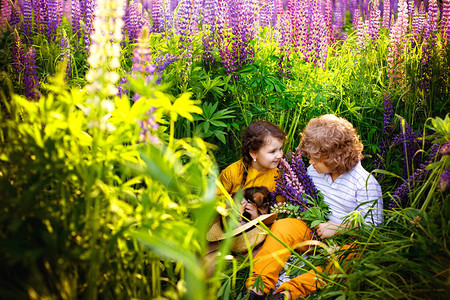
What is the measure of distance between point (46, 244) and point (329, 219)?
1985 millimetres

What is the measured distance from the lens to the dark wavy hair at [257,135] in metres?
2.96

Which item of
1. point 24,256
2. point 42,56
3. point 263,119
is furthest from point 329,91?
point 24,256

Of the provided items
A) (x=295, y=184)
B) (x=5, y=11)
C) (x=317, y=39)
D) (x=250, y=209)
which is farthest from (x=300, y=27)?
(x=5, y=11)

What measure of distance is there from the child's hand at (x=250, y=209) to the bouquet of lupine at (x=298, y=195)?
0.41ft

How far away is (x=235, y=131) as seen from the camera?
11.2 ft

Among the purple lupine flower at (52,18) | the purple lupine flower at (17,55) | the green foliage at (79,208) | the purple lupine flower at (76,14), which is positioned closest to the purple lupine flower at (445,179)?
the green foliage at (79,208)

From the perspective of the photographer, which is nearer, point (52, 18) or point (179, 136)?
point (179, 136)

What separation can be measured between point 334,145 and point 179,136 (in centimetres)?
110

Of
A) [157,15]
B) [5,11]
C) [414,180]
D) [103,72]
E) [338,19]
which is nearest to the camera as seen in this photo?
[103,72]

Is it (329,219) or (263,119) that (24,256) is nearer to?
(329,219)

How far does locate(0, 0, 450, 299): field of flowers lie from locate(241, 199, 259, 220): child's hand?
1.20 ft

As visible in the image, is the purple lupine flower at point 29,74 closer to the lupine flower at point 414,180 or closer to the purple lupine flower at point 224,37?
the purple lupine flower at point 224,37

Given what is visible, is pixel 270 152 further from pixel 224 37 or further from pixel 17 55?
pixel 17 55

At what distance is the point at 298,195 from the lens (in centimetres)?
268
